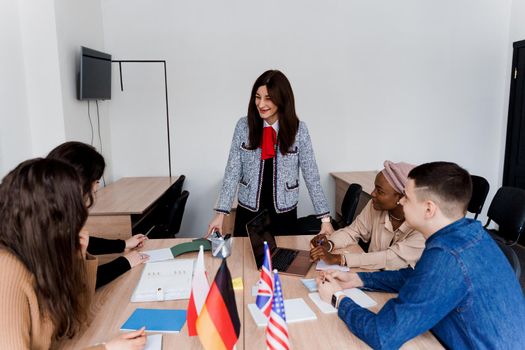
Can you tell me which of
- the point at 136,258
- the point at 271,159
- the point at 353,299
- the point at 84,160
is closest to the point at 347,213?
the point at 271,159

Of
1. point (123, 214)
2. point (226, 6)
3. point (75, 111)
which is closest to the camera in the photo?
point (123, 214)

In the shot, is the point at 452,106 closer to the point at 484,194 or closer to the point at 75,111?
the point at 484,194

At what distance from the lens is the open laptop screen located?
175cm

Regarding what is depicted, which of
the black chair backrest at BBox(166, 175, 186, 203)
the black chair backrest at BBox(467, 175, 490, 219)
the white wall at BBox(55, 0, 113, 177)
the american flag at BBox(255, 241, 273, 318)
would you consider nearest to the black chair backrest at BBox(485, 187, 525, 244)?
the black chair backrest at BBox(467, 175, 490, 219)

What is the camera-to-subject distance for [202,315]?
1028 millimetres

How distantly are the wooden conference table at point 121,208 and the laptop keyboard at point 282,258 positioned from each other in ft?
4.09

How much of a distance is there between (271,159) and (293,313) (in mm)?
1078

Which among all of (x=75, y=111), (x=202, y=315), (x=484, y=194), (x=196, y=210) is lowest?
(x=196, y=210)

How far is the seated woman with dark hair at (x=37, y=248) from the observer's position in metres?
1.01

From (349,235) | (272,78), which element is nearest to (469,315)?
(349,235)

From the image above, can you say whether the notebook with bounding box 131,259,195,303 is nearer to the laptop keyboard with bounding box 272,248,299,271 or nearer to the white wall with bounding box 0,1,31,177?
the laptop keyboard with bounding box 272,248,299,271

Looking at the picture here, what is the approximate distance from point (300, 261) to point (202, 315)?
901mm

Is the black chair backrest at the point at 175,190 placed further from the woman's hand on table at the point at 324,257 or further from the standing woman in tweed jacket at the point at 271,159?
the woman's hand on table at the point at 324,257

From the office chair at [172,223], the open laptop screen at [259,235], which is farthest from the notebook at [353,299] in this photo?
the office chair at [172,223]
